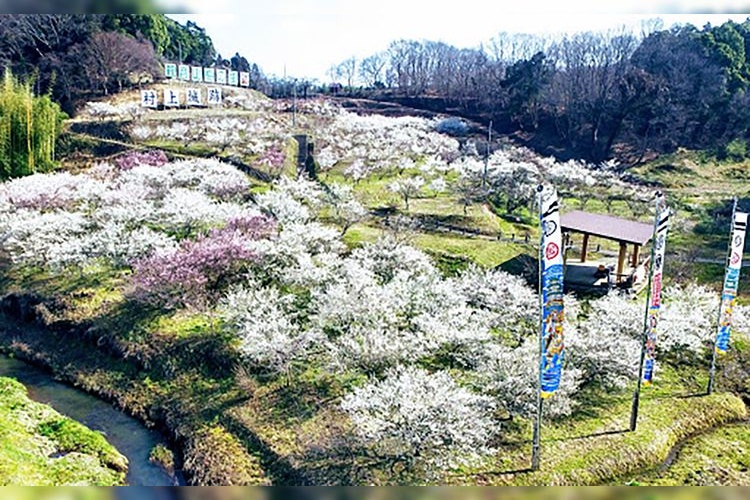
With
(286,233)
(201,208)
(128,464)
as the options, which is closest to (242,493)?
(128,464)

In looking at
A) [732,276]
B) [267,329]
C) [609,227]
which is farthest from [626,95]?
[267,329]

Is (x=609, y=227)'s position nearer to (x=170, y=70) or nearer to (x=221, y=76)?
(x=170, y=70)

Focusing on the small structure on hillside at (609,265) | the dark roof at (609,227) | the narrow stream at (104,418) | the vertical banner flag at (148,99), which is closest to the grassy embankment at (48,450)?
the narrow stream at (104,418)

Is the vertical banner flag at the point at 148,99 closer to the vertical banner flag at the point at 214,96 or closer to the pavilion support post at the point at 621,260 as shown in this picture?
the vertical banner flag at the point at 214,96

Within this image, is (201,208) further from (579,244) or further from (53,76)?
(53,76)

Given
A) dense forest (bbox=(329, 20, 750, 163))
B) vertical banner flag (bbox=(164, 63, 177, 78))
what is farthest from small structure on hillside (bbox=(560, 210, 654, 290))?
vertical banner flag (bbox=(164, 63, 177, 78))
